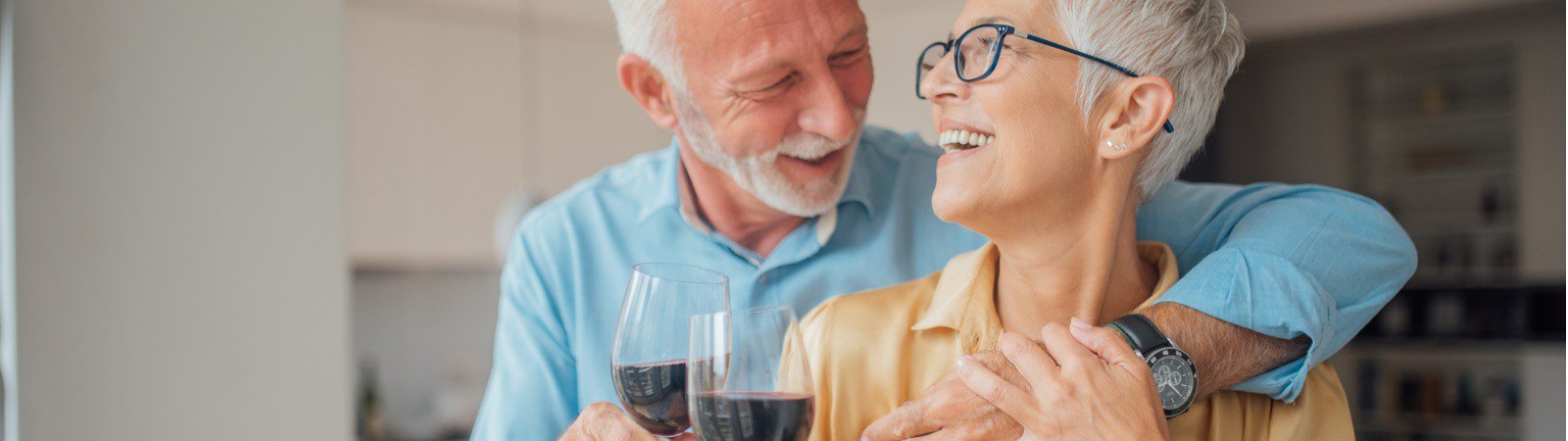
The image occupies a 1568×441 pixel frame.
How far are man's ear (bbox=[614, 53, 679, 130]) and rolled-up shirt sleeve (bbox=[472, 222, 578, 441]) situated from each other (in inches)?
9.8

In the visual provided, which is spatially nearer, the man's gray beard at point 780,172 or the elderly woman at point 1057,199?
the elderly woman at point 1057,199

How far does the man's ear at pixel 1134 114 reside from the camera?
1073 millimetres

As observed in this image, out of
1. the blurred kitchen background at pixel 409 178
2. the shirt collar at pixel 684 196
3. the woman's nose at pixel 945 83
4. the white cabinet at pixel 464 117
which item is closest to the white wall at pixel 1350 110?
the blurred kitchen background at pixel 409 178

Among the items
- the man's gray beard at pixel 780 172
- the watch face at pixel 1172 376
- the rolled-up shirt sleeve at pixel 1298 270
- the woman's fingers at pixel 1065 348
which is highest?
the man's gray beard at pixel 780 172

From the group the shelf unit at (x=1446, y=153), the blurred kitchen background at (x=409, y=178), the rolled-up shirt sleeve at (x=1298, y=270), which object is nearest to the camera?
the rolled-up shirt sleeve at (x=1298, y=270)

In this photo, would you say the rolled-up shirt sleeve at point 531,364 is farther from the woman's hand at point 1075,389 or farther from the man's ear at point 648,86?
the woman's hand at point 1075,389

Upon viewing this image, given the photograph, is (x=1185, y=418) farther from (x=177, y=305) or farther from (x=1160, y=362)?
(x=177, y=305)

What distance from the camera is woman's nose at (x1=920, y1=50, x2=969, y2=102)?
111 cm

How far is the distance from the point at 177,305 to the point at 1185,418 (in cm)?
111

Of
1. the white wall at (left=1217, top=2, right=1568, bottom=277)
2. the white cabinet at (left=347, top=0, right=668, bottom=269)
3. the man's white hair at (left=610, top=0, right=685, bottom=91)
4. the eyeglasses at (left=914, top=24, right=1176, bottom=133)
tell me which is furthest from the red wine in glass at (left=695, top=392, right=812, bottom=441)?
the white wall at (left=1217, top=2, right=1568, bottom=277)

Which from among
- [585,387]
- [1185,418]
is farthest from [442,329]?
[1185,418]

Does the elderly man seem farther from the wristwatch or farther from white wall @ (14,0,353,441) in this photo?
white wall @ (14,0,353,441)

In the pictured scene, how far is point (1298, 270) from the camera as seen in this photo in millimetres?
1074

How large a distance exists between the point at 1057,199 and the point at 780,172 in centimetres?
43
